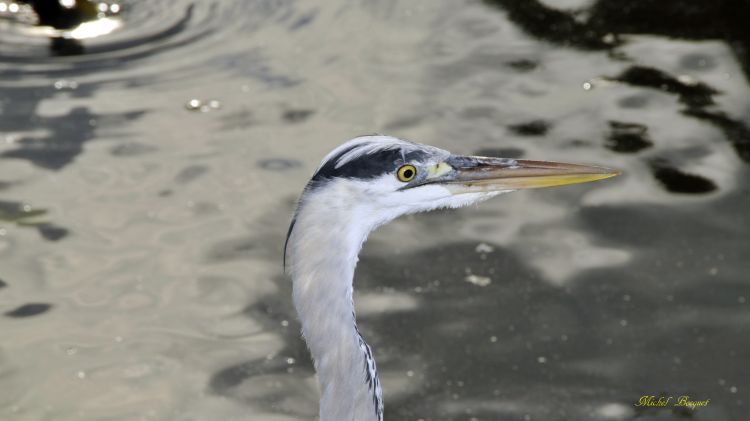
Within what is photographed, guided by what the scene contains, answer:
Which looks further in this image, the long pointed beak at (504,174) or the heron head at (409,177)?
the long pointed beak at (504,174)

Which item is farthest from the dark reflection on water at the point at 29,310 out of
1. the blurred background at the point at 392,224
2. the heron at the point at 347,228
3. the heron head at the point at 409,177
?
the heron head at the point at 409,177

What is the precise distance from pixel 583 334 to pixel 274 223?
5.77ft

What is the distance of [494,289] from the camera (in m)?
5.74

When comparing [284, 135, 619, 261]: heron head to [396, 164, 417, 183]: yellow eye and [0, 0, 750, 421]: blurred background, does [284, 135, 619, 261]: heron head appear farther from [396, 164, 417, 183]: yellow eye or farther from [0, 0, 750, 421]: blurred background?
[0, 0, 750, 421]: blurred background

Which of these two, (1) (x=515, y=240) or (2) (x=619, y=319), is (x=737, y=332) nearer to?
(2) (x=619, y=319)

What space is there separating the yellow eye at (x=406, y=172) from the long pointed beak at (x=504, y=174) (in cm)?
9

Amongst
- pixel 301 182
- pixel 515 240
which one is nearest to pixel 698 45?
pixel 515 240

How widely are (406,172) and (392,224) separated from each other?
2628 millimetres

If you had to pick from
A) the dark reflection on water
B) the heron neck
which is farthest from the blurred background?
the heron neck

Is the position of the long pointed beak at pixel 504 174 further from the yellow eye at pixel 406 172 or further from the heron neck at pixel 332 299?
the heron neck at pixel 332 299

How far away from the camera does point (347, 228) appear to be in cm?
349

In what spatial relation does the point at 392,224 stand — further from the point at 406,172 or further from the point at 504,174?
the point at 406,172

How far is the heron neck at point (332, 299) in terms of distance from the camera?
344cm

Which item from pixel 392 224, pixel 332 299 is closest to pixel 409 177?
pixel 332 299
